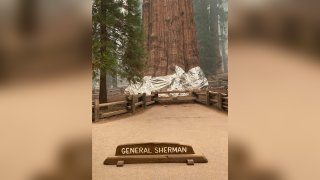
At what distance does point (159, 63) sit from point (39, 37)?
0.48 metres

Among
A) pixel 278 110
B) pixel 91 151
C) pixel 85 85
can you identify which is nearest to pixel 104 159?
pixel 91 151

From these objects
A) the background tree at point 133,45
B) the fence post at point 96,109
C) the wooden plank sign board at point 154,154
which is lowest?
the wooden plank sign board at point 154,154

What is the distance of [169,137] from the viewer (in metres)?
1.38

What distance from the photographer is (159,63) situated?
139cm

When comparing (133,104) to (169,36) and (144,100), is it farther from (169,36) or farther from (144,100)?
(169,36)

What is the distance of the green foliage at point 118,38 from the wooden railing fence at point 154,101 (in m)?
0.09

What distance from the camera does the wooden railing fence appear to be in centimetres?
135

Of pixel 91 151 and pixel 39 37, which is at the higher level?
pixel 39 37

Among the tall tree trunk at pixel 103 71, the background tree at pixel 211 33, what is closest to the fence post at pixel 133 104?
the tall tree trunk at pixel 103 71

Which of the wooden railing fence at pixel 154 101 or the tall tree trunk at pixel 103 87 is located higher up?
the tall tree trunk at pixel 103 87

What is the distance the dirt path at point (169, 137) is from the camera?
1.34 metres

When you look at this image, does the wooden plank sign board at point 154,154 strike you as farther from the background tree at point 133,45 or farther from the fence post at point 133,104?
the background tree at point 133,45

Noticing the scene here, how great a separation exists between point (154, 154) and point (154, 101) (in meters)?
0.21

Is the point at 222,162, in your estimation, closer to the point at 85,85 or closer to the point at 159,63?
the point at 159,63
